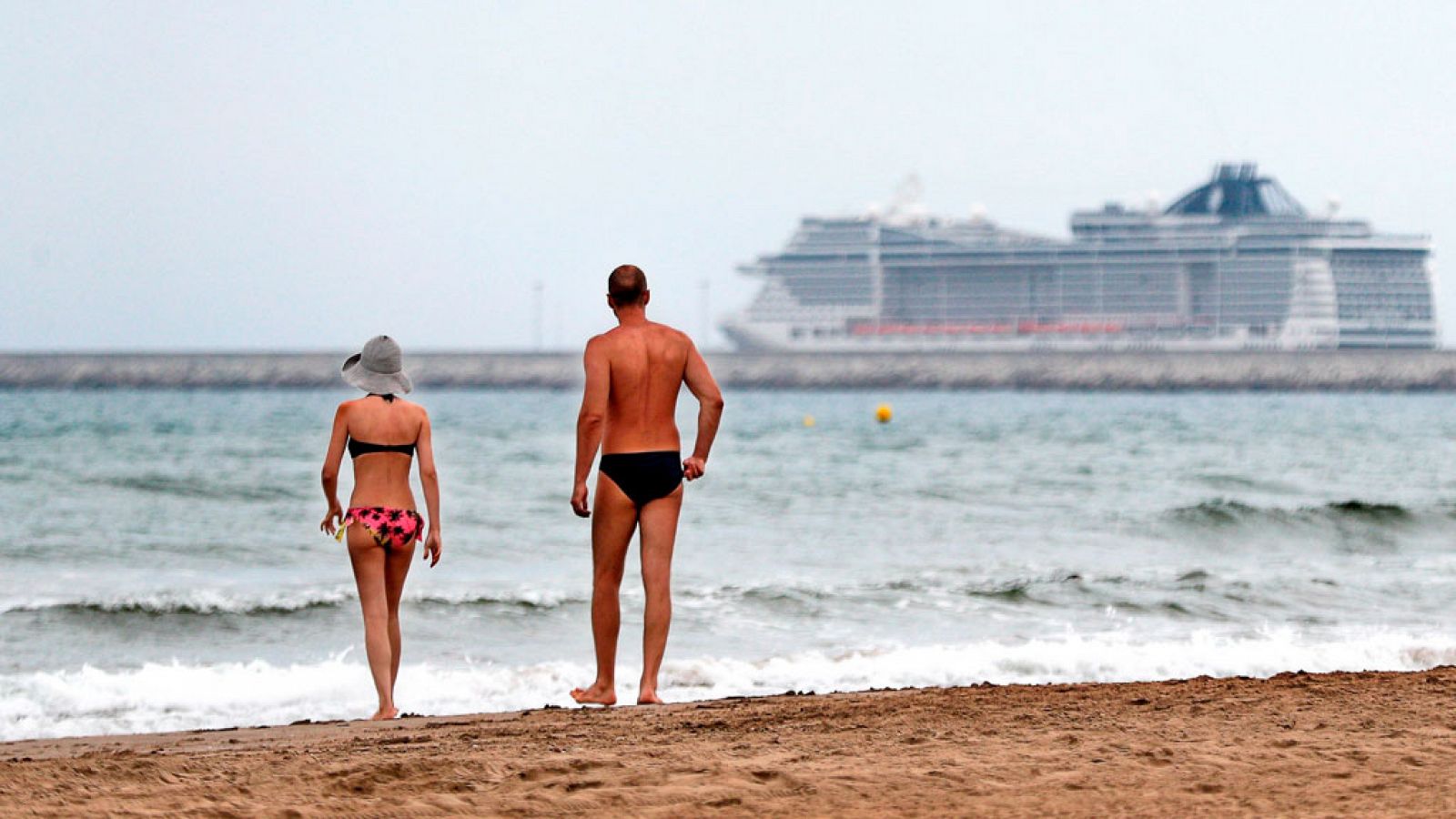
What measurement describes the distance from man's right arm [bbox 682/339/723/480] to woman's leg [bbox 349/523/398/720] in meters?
0.94

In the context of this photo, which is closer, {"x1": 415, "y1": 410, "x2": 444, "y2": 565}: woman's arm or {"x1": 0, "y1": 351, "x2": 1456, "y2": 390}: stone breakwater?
{"x1": 415, "y1": 410, "x2": 444, "y2": 565}: woman's arm

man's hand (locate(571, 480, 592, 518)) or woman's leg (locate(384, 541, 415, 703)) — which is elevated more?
man's hand (locate(571, 480, 592, 518))

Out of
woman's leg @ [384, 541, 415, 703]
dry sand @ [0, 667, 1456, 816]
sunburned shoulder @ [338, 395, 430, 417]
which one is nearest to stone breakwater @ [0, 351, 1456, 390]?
woman's leg @ [384, 541, 415, 703]

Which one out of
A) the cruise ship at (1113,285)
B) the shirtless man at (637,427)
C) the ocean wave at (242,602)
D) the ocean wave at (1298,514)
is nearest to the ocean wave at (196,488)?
the ocean wave at (242,602)

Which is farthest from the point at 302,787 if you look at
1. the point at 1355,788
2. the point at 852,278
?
the point at 852,278

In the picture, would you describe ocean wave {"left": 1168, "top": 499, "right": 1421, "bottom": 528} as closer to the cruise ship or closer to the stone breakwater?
the stone breakwater

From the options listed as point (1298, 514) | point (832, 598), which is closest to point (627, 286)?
point (832, 598)

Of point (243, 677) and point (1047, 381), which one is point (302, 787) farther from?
point (1047, 381)

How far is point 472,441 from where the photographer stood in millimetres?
29375

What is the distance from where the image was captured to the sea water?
7141 millimetres

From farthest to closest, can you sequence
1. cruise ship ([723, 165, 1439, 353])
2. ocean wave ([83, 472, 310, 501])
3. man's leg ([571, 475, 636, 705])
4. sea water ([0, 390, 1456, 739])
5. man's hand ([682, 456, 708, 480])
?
1. cruise ship ([723, 165, 1439, 353])
2. ocean wave ([83, 472, 310, 501])
3. sea water ([0, 390, 1456, 739])
4. man's leg ([571, 475, 636, 705])
5. man's hand ([682, 456, 708, 480])

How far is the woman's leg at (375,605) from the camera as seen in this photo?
5273 millimetres

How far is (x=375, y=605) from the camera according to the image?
5332 mm

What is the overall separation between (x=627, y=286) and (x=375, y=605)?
3.93ft
